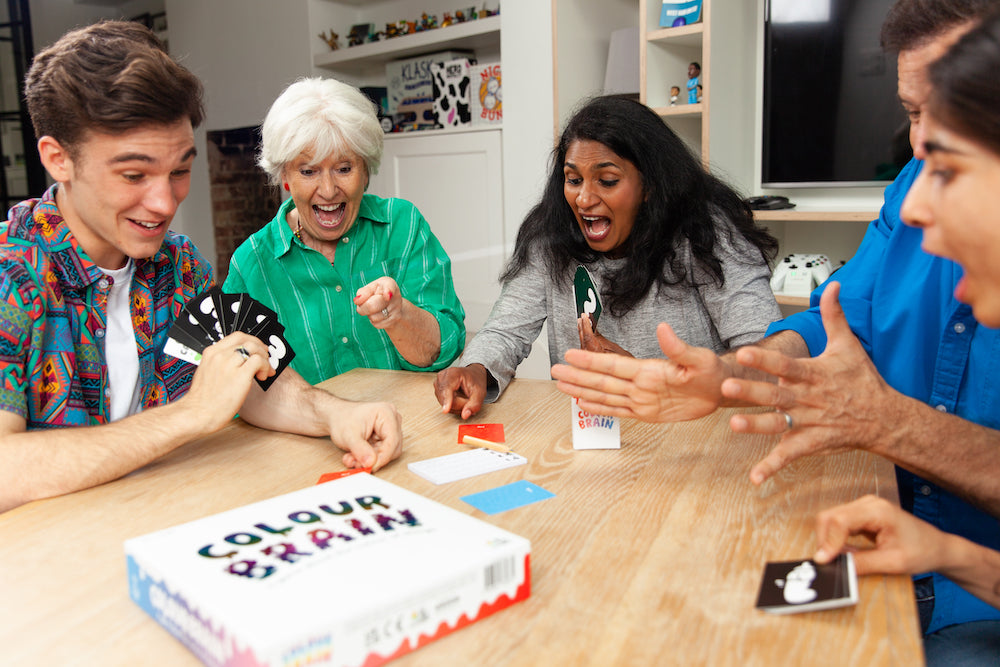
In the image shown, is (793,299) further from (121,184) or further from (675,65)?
(121,184)

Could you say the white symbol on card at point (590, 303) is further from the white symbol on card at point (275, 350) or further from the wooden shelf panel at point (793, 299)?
the wooden shelf panel at point (793, 299)

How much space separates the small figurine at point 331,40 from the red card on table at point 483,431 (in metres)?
3.99

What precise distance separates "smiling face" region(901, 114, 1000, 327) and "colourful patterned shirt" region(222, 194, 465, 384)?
4.56 feet

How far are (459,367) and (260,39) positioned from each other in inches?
166

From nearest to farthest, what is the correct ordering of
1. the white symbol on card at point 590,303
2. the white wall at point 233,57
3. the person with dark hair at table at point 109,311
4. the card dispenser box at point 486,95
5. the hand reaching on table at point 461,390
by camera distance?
the person with dark hair at table at point 109,311 < the white symbol on card at point 590,303 < the hand reaching on table at point 461,390 < the card dispenser box at point 486,95 < the white wall at point 233,57

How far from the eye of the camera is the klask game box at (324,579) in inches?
27.3

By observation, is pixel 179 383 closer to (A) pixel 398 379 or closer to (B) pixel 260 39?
(A) pixel 398 379

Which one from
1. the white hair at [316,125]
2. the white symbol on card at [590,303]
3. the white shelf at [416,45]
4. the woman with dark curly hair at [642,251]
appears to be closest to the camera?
the white symbol on card at [590,303]

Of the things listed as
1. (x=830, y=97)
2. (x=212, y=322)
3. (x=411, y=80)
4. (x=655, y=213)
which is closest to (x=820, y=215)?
(x=830, y=97)

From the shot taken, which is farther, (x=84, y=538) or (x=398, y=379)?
(x=398, y=379)

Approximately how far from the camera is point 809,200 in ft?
11.1

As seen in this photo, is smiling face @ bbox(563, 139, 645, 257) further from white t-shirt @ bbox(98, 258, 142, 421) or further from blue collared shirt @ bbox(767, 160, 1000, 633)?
white t-shirt @ bbox(98, 258, 142, 421)

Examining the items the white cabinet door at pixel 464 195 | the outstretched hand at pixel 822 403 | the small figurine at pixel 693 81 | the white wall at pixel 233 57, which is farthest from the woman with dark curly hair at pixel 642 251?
the white wall at pixel 233 57

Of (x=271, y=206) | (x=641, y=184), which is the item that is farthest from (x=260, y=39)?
(x=641, y=184)
